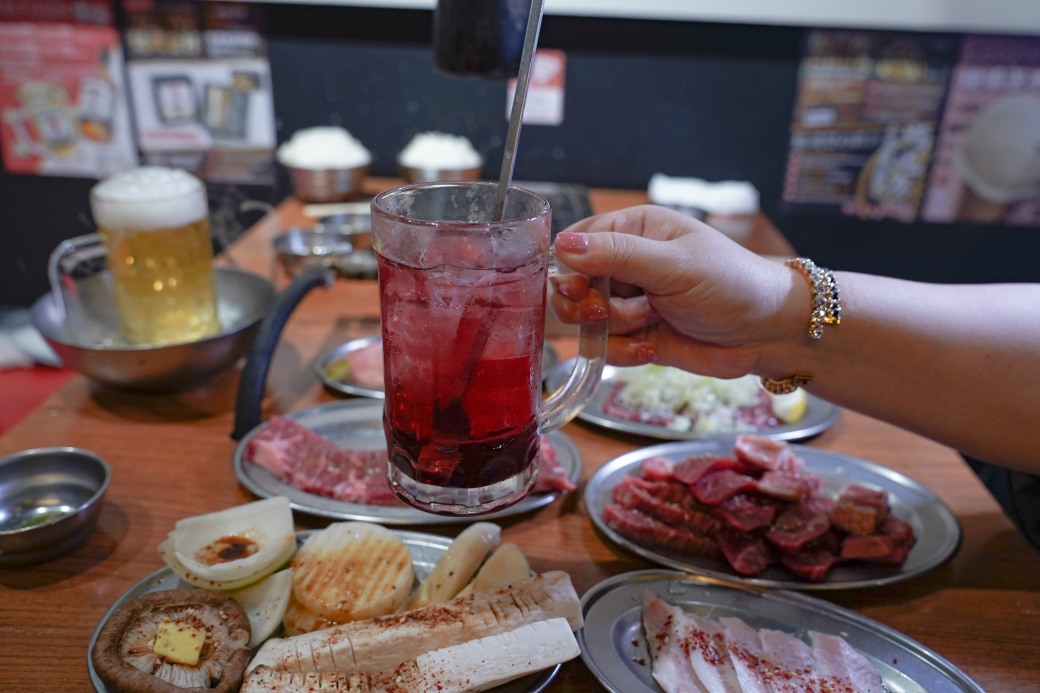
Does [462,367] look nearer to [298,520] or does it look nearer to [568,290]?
[568,290]

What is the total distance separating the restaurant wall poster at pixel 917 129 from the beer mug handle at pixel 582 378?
2867 mm

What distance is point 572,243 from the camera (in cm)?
104

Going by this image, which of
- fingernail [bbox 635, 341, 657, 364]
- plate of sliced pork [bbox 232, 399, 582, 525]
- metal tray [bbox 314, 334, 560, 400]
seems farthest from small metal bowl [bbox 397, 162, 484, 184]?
fingernail [bbox 635, 341, 657, 364]

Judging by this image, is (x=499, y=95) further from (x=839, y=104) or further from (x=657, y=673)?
(x=657, y=673)

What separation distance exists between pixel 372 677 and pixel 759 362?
81 centimetres

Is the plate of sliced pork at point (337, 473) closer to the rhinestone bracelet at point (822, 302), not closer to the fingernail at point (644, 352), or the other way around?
the fingernail at point (644, 352)

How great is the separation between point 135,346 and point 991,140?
3.52 m

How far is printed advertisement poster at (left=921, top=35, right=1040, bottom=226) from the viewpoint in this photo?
3.36 meters

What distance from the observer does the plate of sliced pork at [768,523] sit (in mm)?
1220

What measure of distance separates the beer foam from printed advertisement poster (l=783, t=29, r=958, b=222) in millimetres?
2747

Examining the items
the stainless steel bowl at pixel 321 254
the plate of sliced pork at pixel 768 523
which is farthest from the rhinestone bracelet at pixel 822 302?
the stainless steel bowl at pixel 321 254

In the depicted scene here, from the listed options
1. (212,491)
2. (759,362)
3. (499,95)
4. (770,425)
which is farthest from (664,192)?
(212,491)

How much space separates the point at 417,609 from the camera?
1059 millimetres

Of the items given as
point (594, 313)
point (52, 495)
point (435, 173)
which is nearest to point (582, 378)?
point (594, 313)
